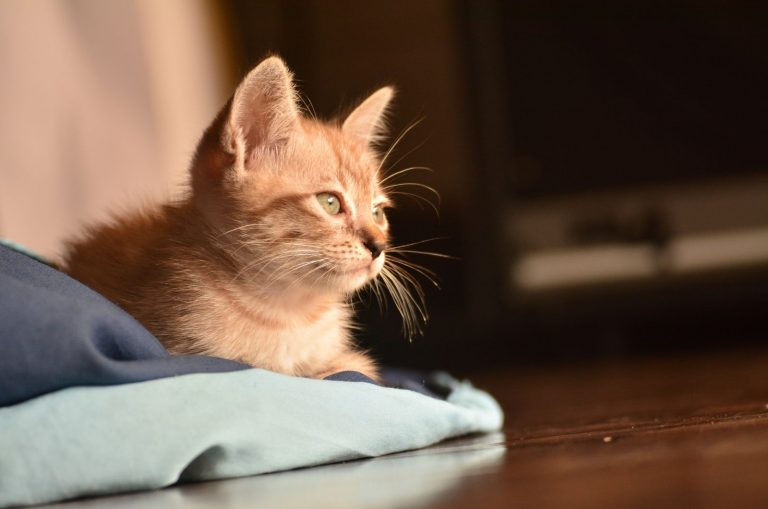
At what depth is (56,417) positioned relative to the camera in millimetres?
920

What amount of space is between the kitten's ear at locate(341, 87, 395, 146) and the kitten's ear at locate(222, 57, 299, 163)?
19cm

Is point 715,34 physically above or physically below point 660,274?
above

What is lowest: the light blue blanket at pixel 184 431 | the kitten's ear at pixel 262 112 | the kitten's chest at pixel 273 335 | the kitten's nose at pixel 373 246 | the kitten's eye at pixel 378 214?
the light blue blanket at pixel 184 431

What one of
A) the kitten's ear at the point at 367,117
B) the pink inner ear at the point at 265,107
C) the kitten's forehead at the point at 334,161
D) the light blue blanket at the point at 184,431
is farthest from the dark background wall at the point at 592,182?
the light blue blanket at the point at 184,431

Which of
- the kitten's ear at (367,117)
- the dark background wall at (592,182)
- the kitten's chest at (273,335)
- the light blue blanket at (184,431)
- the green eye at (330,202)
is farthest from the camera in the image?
the dark background wall at (592,182)

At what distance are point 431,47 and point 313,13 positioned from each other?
0.51 meters

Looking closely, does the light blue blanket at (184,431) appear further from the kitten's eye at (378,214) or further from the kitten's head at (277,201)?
the kitten's eye at (378,214)

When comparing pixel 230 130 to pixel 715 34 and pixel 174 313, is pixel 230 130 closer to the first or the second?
pixel 174 313

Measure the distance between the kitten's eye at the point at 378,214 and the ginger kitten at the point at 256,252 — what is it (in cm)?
4

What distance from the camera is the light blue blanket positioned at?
903 mm

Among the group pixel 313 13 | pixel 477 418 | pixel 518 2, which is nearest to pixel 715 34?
pixel 518 2

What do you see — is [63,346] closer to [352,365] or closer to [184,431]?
[184,431]

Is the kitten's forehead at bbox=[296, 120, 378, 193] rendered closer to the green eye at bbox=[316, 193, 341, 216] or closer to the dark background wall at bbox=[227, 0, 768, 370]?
the green eye at bbox=[316, 193, 341, 216]

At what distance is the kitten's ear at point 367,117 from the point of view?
1563 millimetres
